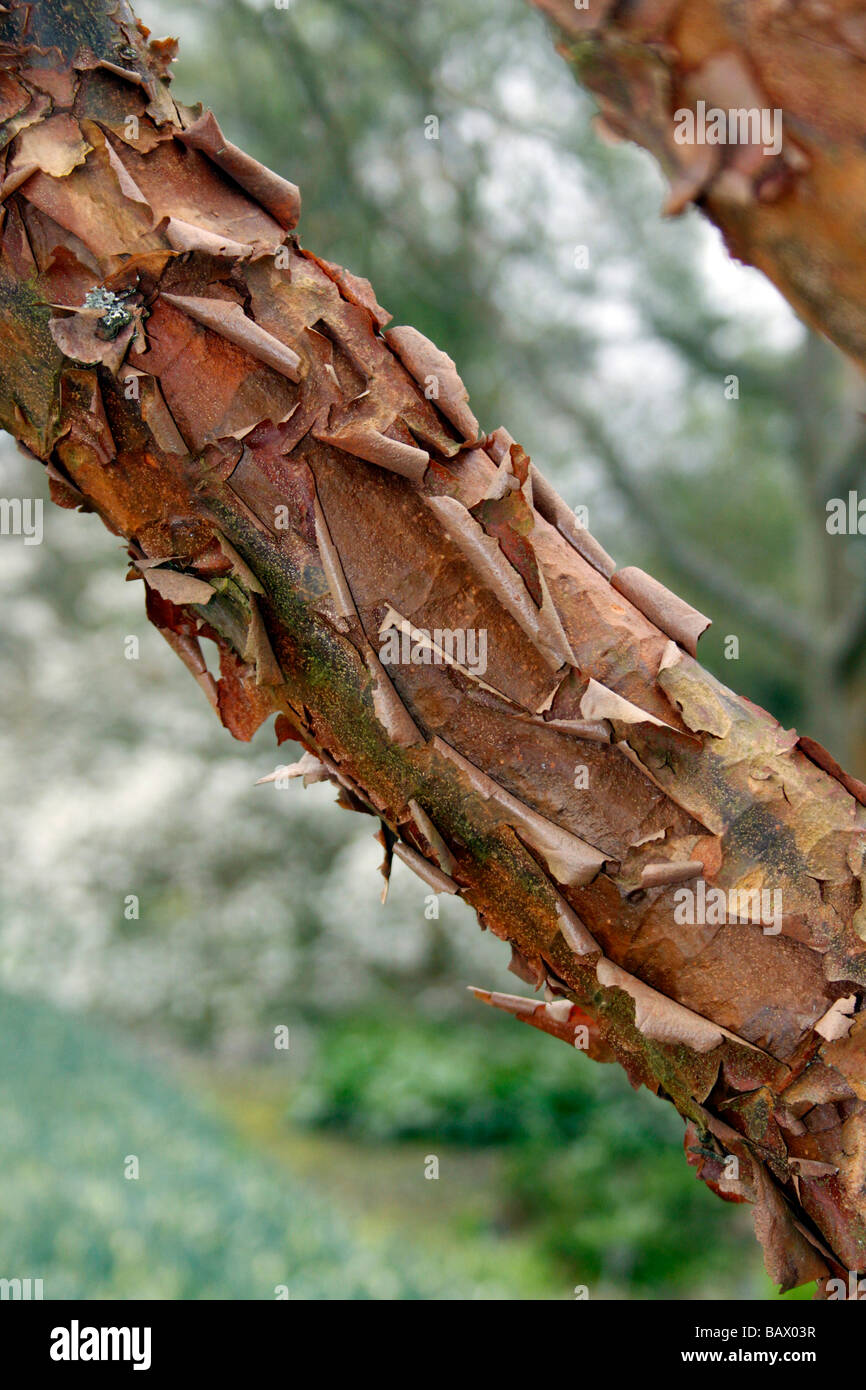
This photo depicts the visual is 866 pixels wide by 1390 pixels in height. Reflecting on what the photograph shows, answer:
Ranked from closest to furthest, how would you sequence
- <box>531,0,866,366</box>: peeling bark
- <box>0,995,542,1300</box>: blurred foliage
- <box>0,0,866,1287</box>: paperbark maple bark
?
1. <box>531,0,866,366</box>: peeling bark
2. <box>0,0,866,1287</box>: paperbark maple bark
3. <box>0,995,542,1300</box>: blurred foliage

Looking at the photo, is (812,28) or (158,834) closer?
(812,28)

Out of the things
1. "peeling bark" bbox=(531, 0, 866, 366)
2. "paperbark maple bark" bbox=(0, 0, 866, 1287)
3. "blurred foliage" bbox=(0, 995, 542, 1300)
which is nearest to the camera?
"peeling bark" bbox=(531, 0, 866, 366)

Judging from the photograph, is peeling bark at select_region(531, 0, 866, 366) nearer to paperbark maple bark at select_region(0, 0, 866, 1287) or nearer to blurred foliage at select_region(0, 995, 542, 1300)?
paperbark maple bark at select_region(0, 0, 866, 1287)

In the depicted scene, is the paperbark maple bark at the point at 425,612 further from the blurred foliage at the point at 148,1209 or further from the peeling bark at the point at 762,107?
the blurred foliage at the point at 148,1209

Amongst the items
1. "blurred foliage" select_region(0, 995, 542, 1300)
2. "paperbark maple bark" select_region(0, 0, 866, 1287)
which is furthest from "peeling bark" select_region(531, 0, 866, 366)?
"blurred foliage" select_region(0, 995, 542, 1300)

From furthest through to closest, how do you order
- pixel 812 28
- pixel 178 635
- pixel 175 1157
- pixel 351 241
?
pixel 351 241 → pixel 175 1157 → pixel 178 635 → pixel 812 28

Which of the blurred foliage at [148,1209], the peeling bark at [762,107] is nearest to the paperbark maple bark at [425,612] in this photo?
the peeling bark at [762,107]

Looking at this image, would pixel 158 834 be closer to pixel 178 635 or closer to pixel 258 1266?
pixel 258 1266

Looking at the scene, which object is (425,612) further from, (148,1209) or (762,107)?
(148,1209)

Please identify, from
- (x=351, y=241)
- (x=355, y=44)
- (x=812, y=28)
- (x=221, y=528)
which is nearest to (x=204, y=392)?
(x=221, y=528)
